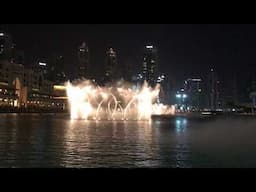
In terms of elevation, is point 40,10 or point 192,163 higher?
point 40,10

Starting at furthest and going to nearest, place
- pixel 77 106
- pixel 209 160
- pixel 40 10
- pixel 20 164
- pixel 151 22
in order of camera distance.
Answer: pixel 77 106
pixel 209 160
pixel 20 164
pixel 151 22
pixel 40 10

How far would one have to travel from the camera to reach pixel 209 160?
1978cm

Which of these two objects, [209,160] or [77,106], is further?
[77,106]

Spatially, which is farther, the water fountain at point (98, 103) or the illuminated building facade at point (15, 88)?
the illuminated building facade at point (15, 88)

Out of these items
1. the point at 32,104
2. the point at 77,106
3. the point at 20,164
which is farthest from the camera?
the point at 32,104

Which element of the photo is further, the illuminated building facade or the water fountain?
the illuminated building facade

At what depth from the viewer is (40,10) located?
30.1ft

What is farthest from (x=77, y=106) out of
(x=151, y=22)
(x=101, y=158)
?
(x=151, y=22)
